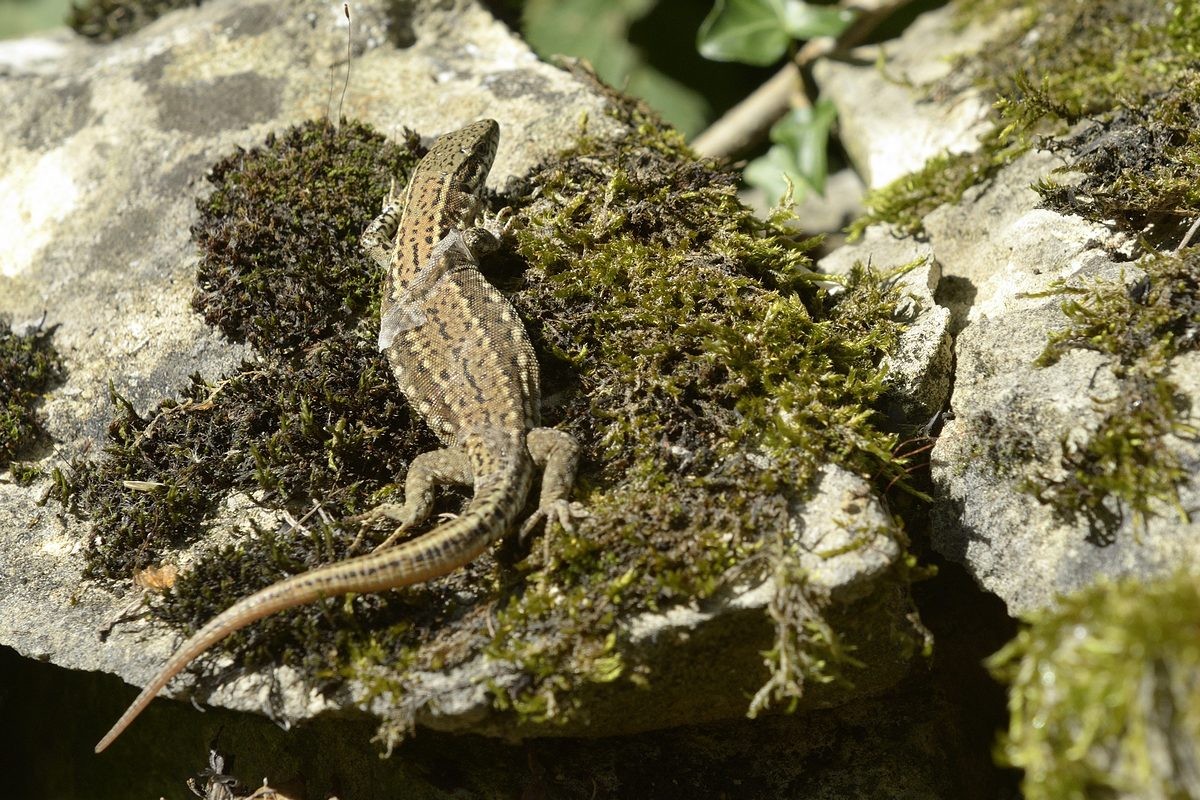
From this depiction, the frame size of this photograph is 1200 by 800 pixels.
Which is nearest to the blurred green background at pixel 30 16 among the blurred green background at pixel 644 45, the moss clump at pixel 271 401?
the blurred green background at pixel 644 45

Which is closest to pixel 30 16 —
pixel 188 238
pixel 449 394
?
pixel 188 238

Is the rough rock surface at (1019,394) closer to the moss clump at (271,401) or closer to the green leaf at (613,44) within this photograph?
the green leaf at (613,44)

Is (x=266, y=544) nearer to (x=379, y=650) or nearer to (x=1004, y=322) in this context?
(x=379, y=650)

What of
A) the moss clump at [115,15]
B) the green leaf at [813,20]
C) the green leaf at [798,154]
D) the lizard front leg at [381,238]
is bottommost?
the green leaf at [798,154]

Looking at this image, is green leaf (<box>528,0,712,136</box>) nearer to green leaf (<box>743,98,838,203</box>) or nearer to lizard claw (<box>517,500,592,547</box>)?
green leaf (<box>743,98,838,203</box>)

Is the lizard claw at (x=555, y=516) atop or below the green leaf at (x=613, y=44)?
below

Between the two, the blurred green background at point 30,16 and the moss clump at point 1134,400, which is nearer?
the moss clump at point 1134,400

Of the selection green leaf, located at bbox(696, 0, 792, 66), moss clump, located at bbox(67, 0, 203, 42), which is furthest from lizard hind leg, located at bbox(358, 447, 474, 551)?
moss clump, located at bbox(67, 0, 203, 42)

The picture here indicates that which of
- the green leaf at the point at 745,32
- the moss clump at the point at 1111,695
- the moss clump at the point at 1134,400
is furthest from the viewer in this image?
the green leaf at the point at 745,32

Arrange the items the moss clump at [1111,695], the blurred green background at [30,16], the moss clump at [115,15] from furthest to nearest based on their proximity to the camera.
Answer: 1. the blurred green background at [30,16]
2. the moss clump at [115,15]
3. the moss clump at [1111,695]
